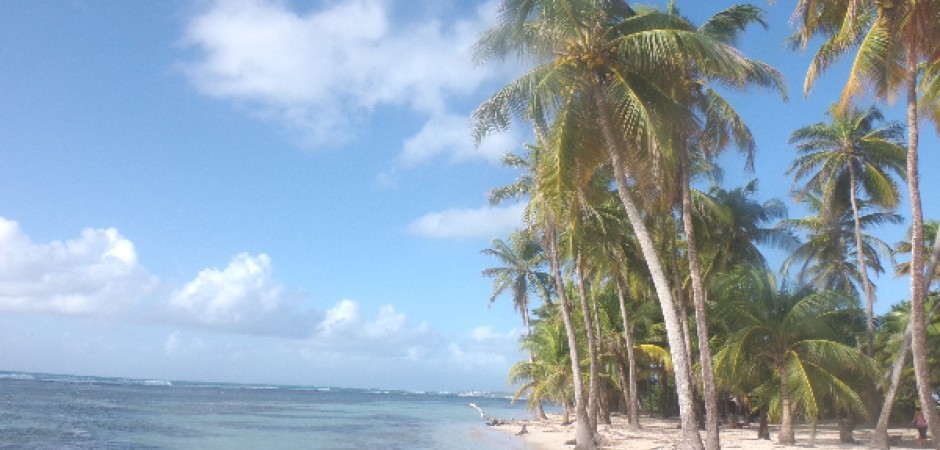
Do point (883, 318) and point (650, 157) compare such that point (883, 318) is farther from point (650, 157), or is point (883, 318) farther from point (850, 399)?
point (650, 157)

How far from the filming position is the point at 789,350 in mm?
20094

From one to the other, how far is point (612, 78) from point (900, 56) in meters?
6.31

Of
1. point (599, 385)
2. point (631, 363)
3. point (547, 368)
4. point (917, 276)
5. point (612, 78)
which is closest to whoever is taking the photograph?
point (917, 276)

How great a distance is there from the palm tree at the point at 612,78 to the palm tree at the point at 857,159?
42.2ft

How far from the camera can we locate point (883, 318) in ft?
98.5

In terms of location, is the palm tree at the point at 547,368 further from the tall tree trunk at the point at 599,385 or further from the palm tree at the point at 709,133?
the palm tree at the point at 709,133

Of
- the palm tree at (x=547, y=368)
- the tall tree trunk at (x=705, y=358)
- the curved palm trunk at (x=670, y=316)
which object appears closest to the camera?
the curved palm trunk at (x=670, y=316)

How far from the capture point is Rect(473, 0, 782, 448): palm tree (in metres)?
12.6

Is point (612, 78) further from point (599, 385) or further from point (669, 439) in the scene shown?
point (599, 385)

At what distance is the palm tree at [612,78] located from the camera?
12.6m

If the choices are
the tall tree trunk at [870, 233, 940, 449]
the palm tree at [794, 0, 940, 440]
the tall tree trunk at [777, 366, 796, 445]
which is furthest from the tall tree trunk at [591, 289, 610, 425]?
the palm tree at [794, 0, 940, 440]

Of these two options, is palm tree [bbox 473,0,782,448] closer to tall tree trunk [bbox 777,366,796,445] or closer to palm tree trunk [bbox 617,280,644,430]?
tall tree trunk [bbox 777,366,796,445]

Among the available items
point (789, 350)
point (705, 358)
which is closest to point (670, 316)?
point (705, 358)

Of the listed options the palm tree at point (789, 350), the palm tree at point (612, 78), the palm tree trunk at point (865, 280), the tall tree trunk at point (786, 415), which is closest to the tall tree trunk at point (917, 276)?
the palm tree at point (612, 78)
